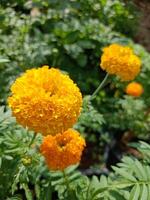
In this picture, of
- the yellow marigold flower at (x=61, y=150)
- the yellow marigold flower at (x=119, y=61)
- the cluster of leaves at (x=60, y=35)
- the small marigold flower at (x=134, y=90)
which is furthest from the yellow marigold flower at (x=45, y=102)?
the small marigold flower at (x=134, y=90)

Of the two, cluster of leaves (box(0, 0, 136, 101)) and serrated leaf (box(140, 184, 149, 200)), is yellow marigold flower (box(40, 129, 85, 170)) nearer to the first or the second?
serrated leaf (box(140, 184, 149, 200))

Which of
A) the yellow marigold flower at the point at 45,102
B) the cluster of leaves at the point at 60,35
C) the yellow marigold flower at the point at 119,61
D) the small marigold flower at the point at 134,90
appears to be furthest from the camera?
the small marigold flower at the point at 134,90

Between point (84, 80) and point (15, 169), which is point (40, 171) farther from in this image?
point (84, 80)

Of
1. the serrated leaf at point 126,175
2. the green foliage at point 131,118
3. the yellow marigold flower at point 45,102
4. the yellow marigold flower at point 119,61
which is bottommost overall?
the green foliage at point 131,118

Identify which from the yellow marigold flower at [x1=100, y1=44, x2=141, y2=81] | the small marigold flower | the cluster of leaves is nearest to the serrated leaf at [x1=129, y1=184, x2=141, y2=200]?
the yellow marigold flower at [x1=100, y1=44, x2=141, y2=81]

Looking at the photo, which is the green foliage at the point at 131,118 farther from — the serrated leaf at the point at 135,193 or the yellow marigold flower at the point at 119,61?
the serrated leaf at the point at 135,193

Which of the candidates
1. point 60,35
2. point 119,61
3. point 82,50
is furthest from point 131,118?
point 119,61
